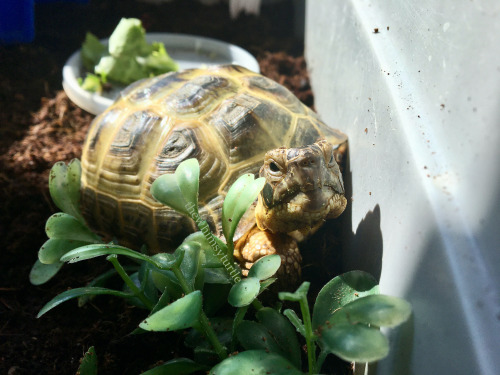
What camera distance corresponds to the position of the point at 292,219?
1117mm

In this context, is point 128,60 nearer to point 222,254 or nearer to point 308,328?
point 222,254

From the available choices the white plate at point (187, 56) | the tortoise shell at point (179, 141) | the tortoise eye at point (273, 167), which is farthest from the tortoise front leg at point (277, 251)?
the white plate at point (187, 56)

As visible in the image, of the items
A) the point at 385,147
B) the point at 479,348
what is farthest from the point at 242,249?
the point at 479,348

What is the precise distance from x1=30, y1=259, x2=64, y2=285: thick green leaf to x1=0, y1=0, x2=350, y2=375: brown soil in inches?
3.4

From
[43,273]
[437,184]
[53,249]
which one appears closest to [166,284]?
[53,249]

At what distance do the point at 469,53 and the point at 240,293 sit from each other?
58cm

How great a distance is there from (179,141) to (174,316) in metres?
0.63

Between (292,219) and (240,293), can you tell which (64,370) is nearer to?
(240,293)

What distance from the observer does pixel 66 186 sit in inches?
54.8

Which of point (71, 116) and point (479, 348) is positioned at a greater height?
point (479, 348)

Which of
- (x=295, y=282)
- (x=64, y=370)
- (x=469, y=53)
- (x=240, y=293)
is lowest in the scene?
(x=64, y=370)

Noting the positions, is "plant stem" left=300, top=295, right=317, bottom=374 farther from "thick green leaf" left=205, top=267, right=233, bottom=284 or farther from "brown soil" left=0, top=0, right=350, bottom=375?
"brown soil" left=0, top=0, right=350, bottom=375

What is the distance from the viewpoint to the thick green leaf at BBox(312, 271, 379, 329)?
0.97m

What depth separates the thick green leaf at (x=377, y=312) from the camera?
0.78 meters
